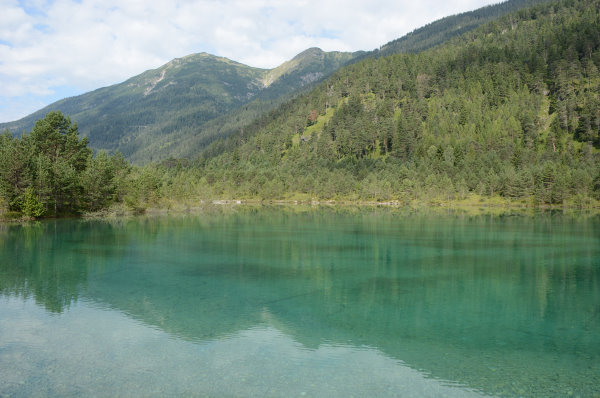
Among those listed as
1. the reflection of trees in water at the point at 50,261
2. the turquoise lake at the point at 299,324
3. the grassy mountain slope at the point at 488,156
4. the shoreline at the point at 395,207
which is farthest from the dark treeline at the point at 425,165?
the turquoise lake at the point at 299,324

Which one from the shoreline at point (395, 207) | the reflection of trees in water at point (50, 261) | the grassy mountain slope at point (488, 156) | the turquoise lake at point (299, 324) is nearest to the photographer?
the turquoise lake at point (299, 324)

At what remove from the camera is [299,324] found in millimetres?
18562

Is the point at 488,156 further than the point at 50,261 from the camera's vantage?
Yes

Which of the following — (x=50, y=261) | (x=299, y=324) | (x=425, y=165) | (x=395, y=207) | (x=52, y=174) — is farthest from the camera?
(x=425, y=165)

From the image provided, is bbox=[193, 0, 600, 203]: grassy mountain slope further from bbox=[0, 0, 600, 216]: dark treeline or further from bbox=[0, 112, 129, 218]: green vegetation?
bbox=[0, 112, 129, 218]: green vegetation

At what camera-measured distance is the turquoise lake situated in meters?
13.0

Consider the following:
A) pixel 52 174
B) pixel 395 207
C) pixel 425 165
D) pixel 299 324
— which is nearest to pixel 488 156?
pixel 425 165

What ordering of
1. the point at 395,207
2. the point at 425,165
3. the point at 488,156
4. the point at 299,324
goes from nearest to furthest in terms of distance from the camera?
the point at 299,324, the point at 395,207, the point at 488,156, the point at 425,165

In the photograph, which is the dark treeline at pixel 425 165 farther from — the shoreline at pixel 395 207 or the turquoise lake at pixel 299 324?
the turquoise lake at pixel 299 324

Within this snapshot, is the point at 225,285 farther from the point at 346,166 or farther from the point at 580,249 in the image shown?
the point at 346,166

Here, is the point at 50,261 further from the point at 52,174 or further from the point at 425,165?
the point at 425,165

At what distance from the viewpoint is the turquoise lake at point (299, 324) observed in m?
13.0

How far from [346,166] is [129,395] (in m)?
176

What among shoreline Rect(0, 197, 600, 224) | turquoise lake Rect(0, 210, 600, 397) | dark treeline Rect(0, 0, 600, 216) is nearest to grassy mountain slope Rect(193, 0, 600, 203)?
dark treeline Rect(0, 0, 600, 216)
